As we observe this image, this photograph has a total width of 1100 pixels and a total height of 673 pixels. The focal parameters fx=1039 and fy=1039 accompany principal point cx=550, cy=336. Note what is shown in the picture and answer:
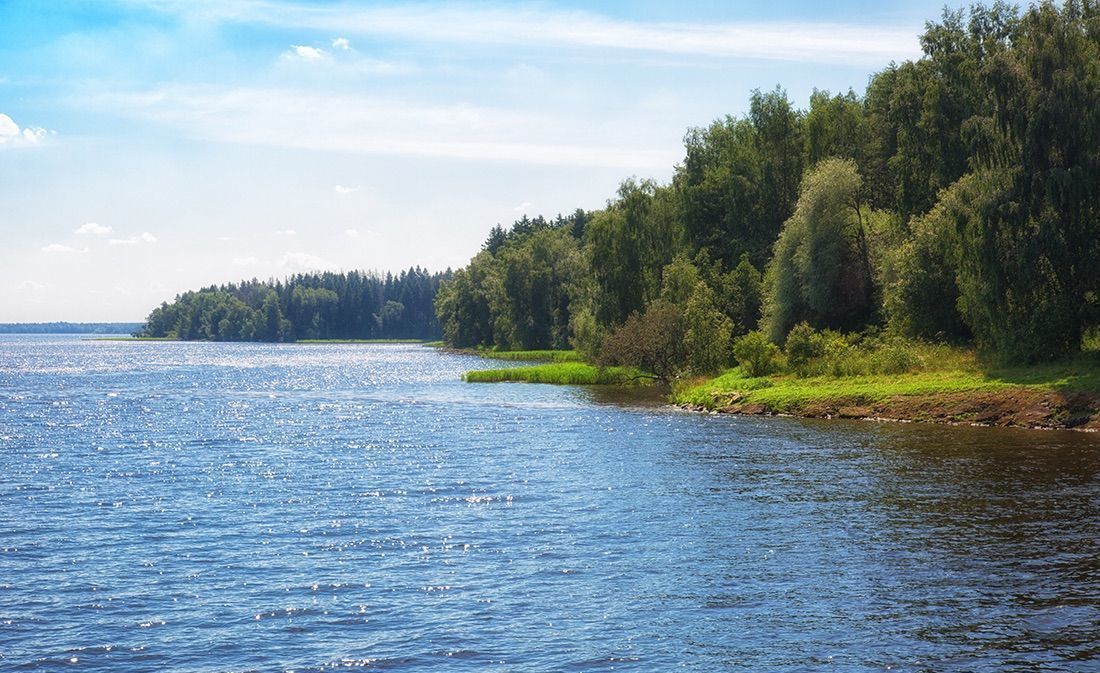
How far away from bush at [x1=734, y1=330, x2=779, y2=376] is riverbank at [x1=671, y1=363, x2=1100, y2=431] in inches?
68.5

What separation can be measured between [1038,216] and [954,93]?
66.2 feet

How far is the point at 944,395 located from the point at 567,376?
46934mm

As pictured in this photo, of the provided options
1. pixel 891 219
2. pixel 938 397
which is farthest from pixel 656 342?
pixel 938 397

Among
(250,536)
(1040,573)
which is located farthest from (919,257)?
(250,536)

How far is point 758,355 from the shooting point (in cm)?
7094

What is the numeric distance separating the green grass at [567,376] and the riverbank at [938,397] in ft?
75.5

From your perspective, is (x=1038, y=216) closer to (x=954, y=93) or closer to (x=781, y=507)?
(x=954, y=93)

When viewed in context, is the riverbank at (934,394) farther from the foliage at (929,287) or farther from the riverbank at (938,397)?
the foliage at (929,287)

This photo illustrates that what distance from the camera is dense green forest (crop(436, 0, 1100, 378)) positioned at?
54.6m

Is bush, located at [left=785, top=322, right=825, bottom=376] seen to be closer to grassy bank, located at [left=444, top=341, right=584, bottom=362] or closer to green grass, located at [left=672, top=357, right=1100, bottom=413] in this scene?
green grass, located at [left=672, top=357, right=1100, bottom=413]

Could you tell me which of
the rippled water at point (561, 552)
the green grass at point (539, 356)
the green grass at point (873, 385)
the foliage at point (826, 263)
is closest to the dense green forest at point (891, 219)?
the foliage at point (826, 263)

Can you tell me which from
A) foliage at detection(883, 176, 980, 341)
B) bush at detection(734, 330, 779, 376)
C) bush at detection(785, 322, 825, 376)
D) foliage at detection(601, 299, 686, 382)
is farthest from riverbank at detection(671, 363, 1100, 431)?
foliage at detection(601, 299, 686, 382)

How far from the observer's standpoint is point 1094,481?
3422 centimetres

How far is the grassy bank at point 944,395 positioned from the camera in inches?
1946
